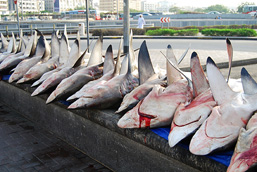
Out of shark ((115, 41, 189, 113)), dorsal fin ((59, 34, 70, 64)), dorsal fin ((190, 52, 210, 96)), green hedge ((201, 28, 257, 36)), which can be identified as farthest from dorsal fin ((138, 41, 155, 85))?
green hedge ((201, 28, 257, 36))

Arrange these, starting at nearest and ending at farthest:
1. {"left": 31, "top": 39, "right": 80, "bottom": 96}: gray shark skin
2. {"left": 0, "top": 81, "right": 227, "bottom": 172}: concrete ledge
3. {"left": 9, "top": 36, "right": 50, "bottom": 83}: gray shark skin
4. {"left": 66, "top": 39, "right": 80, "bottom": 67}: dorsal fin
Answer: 1. {"left": 0, "top": 81, "right": 227, "bottom": 172}: concrete ledge
2. {"left": 31, "top": 39, "right": 80, "bottom": 96}: gray shark skin
3. {"left": 66, "top": 39, "right": 80, "bottom": 67}: dorsal fin
4. {"left": 9, "top": 36, "right": 50, "bottom": 83}: gray shark skin

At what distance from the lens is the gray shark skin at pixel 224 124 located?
7.79ft

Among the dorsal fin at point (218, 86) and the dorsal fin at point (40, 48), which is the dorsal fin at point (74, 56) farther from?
the dorsal fin at point (218, 86)

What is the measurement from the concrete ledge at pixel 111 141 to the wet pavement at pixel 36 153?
121 mm

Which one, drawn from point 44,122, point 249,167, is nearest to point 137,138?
point 249,167

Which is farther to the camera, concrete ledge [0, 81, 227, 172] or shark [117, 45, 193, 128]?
shark [117, 45, 193, 128]

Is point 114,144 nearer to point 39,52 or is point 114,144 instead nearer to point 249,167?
point 249,167

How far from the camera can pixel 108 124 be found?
3533mm

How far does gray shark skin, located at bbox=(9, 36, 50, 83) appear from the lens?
548cm

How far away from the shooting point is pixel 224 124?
2420 millimetres

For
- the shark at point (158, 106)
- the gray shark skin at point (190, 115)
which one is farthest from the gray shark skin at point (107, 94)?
the gray shark skin at point (190, 115)

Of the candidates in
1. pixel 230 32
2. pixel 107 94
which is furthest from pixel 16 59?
pixel 230 32

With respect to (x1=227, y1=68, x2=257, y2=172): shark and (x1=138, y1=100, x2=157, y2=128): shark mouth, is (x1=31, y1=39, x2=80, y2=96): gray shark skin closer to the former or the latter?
(x1=138, y1=100, x2=157, y2=128): shark mouth

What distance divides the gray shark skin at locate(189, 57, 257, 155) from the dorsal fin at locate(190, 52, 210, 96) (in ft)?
1.57
